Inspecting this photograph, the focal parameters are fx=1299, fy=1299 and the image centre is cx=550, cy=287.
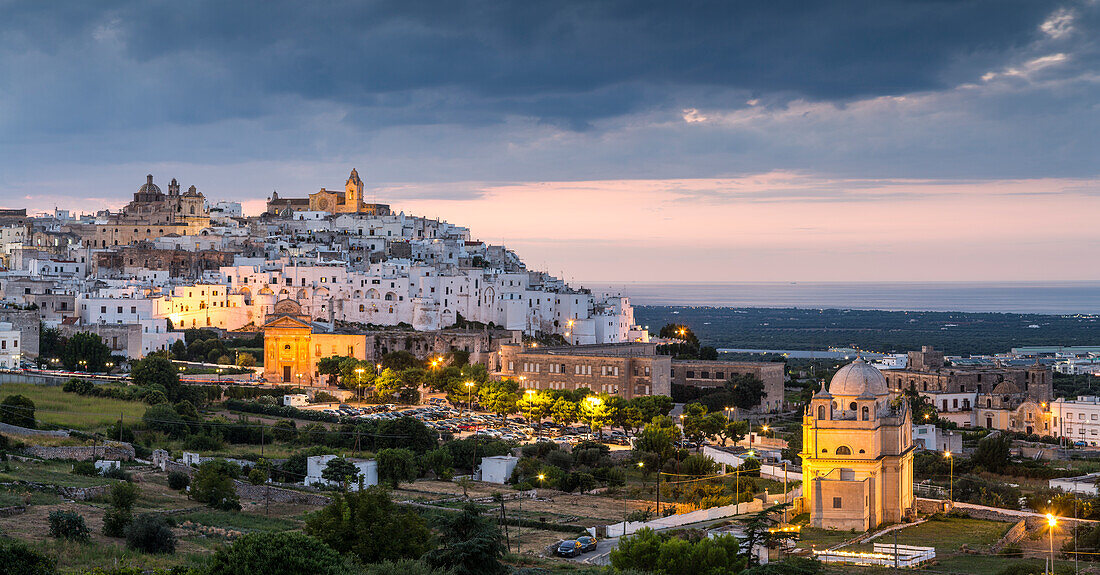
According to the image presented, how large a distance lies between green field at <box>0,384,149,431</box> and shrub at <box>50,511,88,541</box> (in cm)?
1761

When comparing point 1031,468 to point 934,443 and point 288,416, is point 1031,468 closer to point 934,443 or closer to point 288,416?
point 934,443

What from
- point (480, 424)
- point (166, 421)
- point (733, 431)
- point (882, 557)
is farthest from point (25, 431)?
point (882, 557)

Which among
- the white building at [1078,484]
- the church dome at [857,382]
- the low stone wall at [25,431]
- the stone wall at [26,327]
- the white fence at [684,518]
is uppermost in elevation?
the stone wall at [26,327]

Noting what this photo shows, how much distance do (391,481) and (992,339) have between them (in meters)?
150

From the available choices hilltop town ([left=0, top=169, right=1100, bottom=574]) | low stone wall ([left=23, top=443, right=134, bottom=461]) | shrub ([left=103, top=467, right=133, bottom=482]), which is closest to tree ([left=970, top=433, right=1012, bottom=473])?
hilltop town ([left=0, top=169, right=1100, bottom=574])

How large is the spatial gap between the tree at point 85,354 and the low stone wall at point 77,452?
23.5m

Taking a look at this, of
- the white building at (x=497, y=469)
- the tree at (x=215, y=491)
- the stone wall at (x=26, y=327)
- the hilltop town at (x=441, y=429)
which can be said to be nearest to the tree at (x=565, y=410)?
the hilltop town at (x=441, y=429)

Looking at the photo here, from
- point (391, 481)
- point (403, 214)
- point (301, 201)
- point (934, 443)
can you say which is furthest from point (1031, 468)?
point (301, 201)

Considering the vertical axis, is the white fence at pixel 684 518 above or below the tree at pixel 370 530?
below

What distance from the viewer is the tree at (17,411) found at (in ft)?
142

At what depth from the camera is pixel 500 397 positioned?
59.1m

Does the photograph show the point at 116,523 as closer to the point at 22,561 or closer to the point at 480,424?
the point at 22,561

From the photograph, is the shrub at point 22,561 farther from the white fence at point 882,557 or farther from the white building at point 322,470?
the white building at point 322,470

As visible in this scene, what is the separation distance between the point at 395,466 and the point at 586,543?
11.5m
